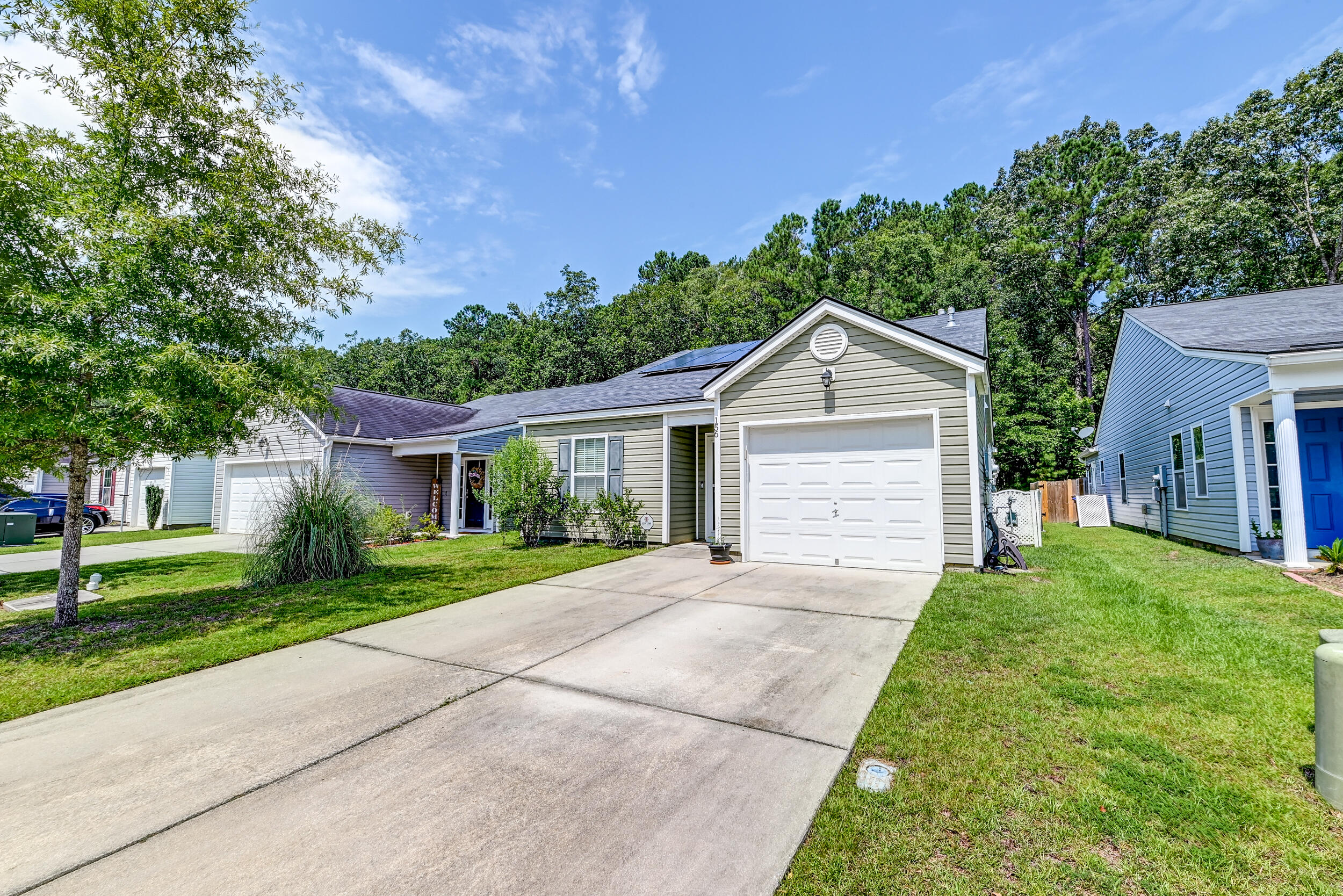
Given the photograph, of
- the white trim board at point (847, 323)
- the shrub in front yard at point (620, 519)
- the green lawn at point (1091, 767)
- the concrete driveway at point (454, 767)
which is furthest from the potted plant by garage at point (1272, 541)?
the shrub in front yard at point (620, 519)

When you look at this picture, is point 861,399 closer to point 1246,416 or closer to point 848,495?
point 848,495

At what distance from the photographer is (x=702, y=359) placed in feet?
53.5

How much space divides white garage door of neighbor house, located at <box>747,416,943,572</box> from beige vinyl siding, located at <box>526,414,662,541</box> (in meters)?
2.68

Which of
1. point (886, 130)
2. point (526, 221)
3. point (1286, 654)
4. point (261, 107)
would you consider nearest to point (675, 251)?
point (526, 221)

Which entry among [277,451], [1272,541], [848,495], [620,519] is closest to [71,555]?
[620,519]

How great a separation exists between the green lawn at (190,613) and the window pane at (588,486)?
1.91m

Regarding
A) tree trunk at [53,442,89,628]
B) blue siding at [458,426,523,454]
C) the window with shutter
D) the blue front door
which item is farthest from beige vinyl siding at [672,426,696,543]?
the blue front door

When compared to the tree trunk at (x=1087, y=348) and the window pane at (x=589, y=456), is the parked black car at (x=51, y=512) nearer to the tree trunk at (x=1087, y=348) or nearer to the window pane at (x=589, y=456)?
the window pane at (x=589, y=456)

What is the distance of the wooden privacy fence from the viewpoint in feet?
67.2

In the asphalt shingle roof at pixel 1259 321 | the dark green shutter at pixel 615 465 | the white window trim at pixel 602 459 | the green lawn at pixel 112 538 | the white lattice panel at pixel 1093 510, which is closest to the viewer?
the asphalt shingle roof at pixel 1259 321

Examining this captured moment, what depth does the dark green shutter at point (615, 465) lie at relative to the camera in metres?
11.9

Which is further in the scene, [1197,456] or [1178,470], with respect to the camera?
[1178,470]

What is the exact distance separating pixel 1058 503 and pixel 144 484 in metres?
32.2

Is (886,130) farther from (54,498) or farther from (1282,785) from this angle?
(54,498)
